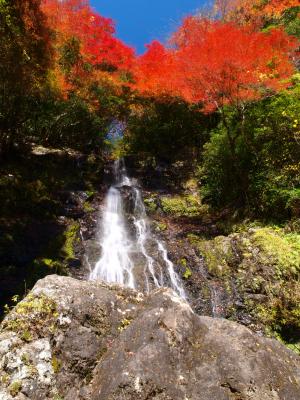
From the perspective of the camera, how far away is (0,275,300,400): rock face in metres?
3.61

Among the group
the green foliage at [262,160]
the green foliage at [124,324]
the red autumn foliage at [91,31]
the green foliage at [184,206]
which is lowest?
the green foliage at [124,324]

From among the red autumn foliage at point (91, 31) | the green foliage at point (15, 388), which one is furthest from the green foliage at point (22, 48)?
the red autumn foliage at point (91, 31)

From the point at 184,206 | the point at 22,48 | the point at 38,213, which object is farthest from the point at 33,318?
the point at 184,206

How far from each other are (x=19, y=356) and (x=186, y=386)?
176cm

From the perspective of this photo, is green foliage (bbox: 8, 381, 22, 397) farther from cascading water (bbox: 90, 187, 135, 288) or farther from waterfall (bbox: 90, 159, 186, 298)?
waterfall (bbox: 90, 159, 186, 298)

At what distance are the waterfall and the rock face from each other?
663 centimetres

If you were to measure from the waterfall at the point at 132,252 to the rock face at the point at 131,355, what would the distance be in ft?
21.7

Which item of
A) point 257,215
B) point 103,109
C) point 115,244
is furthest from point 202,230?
point 103,109

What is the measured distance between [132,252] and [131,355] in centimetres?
958

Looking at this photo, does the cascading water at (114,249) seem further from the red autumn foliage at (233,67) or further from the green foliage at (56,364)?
the red autumn foliage at (233,67)

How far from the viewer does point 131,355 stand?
3.85 m

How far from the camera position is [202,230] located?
14727 mm

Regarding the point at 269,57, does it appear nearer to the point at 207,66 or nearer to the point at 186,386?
the point at 207,66

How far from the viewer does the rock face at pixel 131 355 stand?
3605 mm
